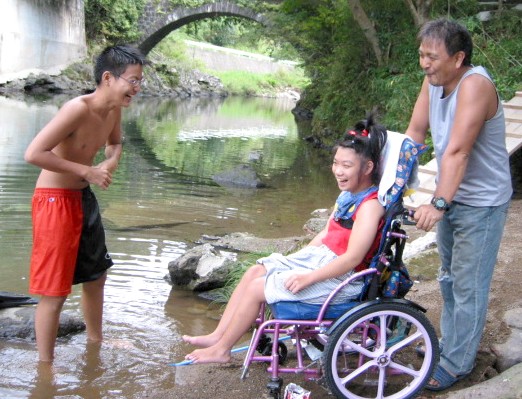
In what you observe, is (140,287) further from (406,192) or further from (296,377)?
(406,192)

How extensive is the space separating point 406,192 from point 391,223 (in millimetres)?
235

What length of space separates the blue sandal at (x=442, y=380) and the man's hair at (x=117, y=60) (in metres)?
2.12

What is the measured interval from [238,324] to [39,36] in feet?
92.4

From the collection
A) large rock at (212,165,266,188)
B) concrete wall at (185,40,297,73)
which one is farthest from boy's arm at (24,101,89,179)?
concrete wall at (185,40,297,73)

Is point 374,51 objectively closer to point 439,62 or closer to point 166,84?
point 439,62

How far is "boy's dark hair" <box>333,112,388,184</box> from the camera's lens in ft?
10.9

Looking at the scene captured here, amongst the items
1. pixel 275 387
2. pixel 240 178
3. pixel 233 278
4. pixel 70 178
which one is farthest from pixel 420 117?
pixel 240 178

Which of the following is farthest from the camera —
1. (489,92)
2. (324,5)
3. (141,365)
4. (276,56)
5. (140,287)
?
(276,56)

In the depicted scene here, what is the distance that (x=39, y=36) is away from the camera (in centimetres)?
2917

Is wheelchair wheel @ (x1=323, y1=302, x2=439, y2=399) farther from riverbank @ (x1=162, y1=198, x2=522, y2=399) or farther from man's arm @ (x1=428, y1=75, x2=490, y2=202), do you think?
man's arm @ (x1=428, y1=75, x2=490, y2=202)

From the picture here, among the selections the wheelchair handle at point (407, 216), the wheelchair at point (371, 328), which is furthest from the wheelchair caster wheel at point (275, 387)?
the wheelchair handle at point (407, 216)

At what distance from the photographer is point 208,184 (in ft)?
37.9

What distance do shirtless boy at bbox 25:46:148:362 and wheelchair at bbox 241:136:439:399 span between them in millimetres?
1179

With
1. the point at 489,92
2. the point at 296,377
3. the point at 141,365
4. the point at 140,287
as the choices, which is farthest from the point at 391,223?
the point at 140,287
